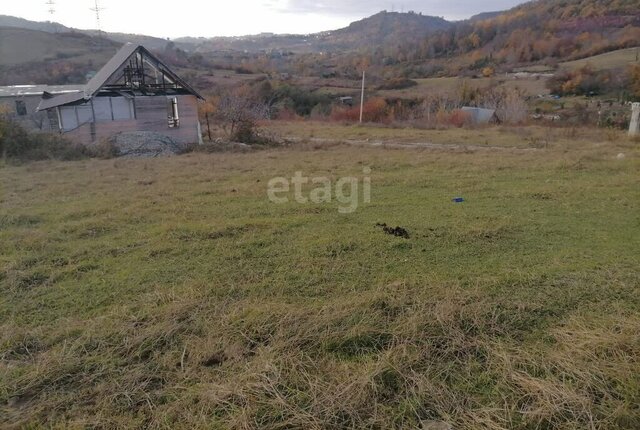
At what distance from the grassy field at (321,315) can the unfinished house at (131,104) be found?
37.8 ft

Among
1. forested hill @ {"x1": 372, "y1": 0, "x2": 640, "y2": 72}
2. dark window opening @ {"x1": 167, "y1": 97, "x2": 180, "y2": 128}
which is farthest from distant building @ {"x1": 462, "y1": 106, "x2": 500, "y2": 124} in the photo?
forested hill @ {"x1": 372, "y1": 0, "x2": 640, "y2": 72}

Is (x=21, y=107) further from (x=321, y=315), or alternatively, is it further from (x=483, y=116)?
(x=483, y=116)

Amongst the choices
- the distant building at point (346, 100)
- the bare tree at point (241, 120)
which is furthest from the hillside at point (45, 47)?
the bare tree at point (241, 120)

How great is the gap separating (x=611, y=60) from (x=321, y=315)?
2228 inches

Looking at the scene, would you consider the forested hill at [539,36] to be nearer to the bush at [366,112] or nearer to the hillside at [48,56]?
the bush at [366,112]

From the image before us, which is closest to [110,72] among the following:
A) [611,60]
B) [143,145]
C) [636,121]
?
[143,145]

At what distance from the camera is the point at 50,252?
497cm

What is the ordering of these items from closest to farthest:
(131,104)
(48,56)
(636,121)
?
(636,121) → (131,104) → (48,56)

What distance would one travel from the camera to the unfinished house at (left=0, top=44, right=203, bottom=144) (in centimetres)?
1722

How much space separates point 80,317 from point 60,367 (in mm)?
730

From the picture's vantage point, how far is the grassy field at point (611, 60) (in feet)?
143

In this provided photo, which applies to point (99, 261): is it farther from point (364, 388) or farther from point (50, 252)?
point (364, 388)

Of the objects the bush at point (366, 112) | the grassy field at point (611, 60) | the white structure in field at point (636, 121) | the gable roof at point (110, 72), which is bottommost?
the bush at point (366, 112)

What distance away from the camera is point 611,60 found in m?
46.4
